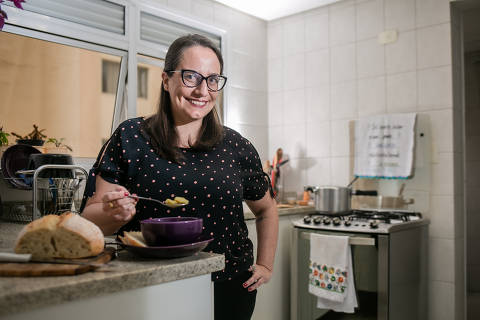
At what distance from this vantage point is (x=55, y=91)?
29.3 ft

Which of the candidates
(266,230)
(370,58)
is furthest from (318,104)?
(266,230)

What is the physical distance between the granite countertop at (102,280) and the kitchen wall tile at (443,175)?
6.48 ft

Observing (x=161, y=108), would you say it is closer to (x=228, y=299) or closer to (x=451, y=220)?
(x=228, y=299)

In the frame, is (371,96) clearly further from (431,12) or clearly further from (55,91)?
(55,91)

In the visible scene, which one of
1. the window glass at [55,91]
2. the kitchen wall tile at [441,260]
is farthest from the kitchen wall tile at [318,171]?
the window glass at [55,91]

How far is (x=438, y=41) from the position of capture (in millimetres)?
2418

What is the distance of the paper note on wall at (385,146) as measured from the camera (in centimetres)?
247

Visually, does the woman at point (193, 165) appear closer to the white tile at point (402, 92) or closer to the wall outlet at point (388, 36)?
the white tile at point (402, 92)

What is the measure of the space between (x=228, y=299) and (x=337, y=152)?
190cm

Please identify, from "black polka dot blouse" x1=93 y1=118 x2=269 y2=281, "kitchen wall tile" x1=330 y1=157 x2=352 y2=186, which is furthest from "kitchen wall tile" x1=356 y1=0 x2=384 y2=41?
"black polka dot blouse" x1=93 y1=118 x2=269 y2=281

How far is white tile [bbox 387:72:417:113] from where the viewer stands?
8.23ft

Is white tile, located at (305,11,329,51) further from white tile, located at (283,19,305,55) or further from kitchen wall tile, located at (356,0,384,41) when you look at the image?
kitchen wall tile, located at (356,0,384,41)

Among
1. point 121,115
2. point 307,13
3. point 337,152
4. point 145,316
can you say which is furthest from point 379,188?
point 145,316

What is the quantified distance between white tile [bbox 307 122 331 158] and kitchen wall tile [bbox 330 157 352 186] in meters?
0.09
